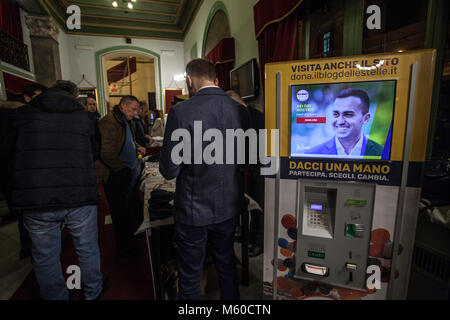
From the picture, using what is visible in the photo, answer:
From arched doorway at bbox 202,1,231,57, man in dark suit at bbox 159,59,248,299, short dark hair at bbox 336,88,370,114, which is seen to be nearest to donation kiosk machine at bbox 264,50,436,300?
short dark hair at bbox 336,88,370,114

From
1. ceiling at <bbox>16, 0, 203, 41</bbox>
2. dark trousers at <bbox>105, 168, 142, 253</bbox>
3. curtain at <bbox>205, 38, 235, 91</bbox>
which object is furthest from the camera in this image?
ceiling at <bbox>16, 0, 203, 41</bbox>

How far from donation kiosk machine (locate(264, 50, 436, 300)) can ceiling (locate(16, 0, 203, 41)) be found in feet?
17.2

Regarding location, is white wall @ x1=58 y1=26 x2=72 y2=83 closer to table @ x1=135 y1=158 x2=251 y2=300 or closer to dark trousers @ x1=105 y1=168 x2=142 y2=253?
dark trousers @ x1=105 y1=168 x2=142 y2=253

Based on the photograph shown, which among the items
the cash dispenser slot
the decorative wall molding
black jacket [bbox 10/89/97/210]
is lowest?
the cash dispenser slot

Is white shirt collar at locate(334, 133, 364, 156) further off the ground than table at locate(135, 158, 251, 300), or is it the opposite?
white shirt collar at locate(334, 133, 364, 156)

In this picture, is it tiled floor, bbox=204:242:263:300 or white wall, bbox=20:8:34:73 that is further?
white wall, bbox=20:8:34:73

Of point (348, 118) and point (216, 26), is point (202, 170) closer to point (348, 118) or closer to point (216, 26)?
point (348, 118)

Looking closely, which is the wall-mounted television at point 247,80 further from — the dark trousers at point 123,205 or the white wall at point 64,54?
the white wall at point 64,54

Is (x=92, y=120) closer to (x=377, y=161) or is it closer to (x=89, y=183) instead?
(x=89, y=183)

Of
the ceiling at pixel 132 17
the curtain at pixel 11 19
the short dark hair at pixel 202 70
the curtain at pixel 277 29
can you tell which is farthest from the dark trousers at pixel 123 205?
the ceiling at pixel 132 17

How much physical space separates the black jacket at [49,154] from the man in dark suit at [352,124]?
60.9 inches

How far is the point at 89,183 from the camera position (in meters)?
1.56

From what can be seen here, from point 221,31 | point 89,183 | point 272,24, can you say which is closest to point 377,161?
point 89,183

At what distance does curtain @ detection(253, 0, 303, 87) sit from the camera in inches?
86.7
